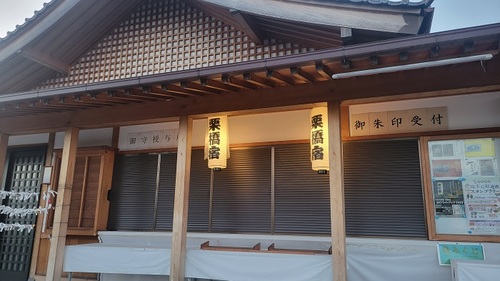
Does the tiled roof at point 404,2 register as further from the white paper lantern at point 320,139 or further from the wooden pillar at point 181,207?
the wooden pillar at point 181,207

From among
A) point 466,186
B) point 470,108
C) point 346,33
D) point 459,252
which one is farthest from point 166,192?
point 470,108

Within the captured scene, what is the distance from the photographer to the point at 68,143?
17.6 feet

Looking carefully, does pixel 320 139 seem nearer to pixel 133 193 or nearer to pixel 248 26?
pixel 248 26

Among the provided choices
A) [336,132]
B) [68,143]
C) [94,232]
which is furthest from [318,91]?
[94,232]

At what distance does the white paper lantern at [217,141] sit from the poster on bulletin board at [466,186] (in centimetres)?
299

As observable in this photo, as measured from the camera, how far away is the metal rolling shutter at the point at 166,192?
6.14m

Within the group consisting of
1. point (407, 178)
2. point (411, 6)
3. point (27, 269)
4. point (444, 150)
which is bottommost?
point (27, 269)

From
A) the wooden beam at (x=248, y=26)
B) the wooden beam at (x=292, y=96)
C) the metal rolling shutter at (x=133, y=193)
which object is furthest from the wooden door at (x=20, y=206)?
the wooden beam at (x=248, y=26)

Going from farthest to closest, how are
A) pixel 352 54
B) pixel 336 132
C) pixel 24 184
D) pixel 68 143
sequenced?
pixel 24 184, pixel 68 143, pixel 336 132, pixel 352 54

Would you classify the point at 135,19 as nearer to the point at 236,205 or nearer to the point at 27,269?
the point at 236,205

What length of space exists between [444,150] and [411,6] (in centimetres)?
214

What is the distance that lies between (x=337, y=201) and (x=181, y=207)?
2025mm

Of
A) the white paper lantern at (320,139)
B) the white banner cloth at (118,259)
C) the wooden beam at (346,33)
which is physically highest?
the wooden beam at (346,33)

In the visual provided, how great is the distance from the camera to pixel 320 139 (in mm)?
4746
